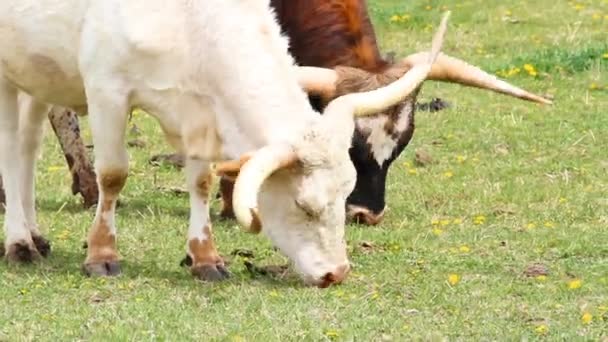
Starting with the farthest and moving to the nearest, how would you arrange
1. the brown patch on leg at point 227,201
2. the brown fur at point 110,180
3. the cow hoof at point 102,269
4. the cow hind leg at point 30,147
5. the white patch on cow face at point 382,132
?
the brown patch on leg at point 227,201 < the white patch on cow face at point 382,132 < the cow hind leg at point 30,147 < the brown fur at point 110,180 < the cow hoof at point 102,269

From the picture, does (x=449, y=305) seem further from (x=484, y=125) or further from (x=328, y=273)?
(x=484, y=125)

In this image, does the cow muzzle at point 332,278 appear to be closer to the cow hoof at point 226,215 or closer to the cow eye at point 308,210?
the cow eye at point 308,210

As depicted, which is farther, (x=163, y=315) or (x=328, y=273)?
(x=328, y=273)

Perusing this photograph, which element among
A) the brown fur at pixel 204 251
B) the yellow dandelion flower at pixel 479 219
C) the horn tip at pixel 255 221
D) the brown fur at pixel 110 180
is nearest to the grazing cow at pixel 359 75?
the yellow dandelion flower at pixel 479 219

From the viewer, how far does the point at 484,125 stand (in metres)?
12.8

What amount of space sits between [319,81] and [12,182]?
6.13 ft

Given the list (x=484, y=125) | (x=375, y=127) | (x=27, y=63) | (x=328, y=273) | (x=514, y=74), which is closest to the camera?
(x=328, y=273)

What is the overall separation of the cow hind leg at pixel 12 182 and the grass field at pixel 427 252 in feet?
0.54

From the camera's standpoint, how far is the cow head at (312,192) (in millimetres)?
7574

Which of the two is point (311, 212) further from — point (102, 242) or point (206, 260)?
point (102, 242)

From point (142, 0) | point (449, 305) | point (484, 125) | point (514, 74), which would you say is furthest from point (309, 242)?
point (514, 74)

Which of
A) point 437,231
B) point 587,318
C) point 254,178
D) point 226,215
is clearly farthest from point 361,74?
point 587,318

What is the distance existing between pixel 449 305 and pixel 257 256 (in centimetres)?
158

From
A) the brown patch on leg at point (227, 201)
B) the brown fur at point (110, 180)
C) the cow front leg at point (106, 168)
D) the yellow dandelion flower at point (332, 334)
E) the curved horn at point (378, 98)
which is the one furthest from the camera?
the brown patch on leg at point (227, 201)
